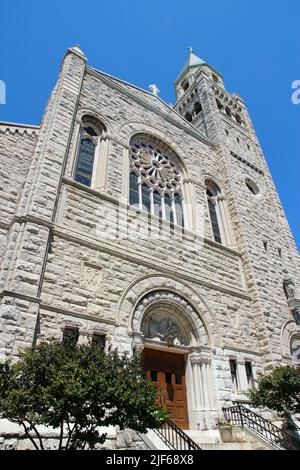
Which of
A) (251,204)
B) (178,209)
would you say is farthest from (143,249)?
(251,204)

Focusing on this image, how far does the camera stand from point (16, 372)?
185 inches

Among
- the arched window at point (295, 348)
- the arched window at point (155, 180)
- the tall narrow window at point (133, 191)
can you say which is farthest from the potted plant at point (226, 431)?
the tall narrow window at point (133, 191)

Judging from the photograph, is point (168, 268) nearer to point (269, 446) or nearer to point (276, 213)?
point (269, 446)

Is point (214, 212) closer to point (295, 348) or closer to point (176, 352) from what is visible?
point (295, 348)

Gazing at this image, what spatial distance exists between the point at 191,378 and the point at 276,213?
11.6 m

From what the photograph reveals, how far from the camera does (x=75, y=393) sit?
4359 mm

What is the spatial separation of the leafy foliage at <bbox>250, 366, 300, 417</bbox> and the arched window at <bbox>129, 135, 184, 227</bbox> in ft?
21.1

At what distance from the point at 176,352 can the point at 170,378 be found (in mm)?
757

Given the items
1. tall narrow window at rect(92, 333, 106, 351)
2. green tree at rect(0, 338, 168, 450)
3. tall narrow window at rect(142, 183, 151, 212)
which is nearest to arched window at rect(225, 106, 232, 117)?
tall narrow window at rect(142, 183, 151, 212)

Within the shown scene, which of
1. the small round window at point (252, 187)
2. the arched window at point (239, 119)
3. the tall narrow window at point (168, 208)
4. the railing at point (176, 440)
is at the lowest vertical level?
the railing at point (176, 440)

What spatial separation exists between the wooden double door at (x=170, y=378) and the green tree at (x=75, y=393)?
4.23 meters

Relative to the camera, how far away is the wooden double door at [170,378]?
9039 millimetres

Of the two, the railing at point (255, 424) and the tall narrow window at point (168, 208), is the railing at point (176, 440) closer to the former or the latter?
the railing at point (255, 424)
